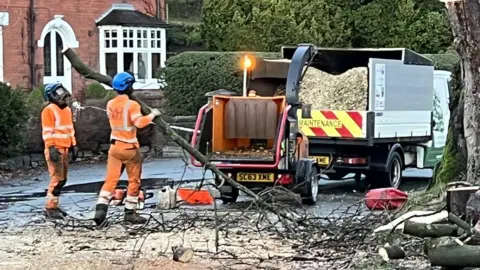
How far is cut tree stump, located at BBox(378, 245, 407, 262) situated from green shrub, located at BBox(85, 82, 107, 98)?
61.5ft

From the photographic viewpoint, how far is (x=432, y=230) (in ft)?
25.5

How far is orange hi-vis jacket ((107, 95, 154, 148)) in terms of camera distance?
11164 millimetres

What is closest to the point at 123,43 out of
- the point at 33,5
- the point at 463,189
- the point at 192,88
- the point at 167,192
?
the point at 33,5

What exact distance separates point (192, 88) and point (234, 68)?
128 centimetres

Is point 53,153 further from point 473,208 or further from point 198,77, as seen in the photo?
point 198,77

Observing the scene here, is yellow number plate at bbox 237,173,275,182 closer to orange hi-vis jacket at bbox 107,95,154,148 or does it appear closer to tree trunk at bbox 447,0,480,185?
orange hi-vis jacket at bbox 107,95,154,148

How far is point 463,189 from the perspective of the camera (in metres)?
8.38

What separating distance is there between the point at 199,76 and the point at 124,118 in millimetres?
15307

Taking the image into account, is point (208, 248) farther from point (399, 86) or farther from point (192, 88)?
point (192, 88)

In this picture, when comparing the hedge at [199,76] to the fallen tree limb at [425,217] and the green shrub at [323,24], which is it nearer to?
the green shrub at [323,24]

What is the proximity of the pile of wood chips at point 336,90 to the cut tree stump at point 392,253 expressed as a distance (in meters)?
8.33

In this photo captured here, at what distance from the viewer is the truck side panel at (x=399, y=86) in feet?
53.2

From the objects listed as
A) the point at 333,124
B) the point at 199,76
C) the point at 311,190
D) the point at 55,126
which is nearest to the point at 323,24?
the point at 199,76

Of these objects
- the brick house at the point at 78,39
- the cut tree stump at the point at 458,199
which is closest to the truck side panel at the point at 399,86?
the cut tree stump at the point at 458,199
